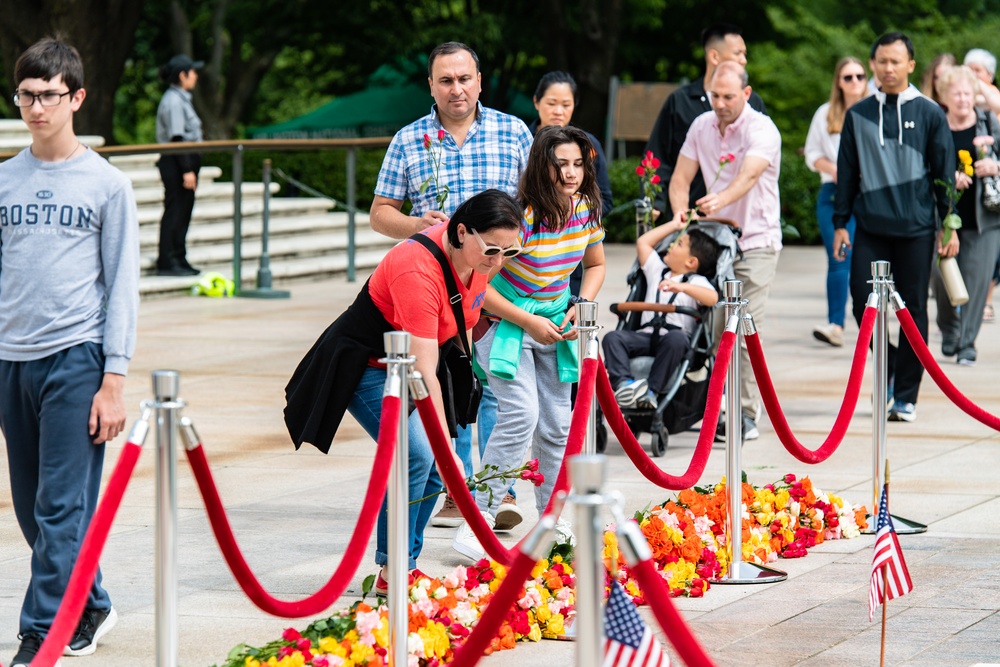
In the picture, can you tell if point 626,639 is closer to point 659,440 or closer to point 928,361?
point 928,361

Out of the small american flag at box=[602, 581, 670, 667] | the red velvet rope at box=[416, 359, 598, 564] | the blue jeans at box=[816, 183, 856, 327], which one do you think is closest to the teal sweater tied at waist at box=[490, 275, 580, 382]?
the red velvet rope at box=[416, 359, 598, 564]

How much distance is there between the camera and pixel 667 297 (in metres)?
8.59

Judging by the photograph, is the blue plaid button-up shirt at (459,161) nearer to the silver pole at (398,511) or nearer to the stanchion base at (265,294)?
the silver pole at (398,511)

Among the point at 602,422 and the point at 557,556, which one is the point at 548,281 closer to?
the point at 557,556

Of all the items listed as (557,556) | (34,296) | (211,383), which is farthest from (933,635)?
(211,383)

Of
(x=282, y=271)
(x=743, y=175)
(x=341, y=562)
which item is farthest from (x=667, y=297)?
(x=282, y=271)

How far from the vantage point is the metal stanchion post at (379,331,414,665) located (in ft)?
14.1

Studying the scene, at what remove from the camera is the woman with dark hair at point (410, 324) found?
514 centimetres

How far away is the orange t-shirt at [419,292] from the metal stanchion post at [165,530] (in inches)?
55.2

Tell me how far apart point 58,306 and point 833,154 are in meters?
8.59

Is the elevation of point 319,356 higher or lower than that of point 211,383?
higher

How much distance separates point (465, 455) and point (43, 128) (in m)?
2.58

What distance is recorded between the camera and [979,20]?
3262 cm

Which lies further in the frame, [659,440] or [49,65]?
[659,440]
